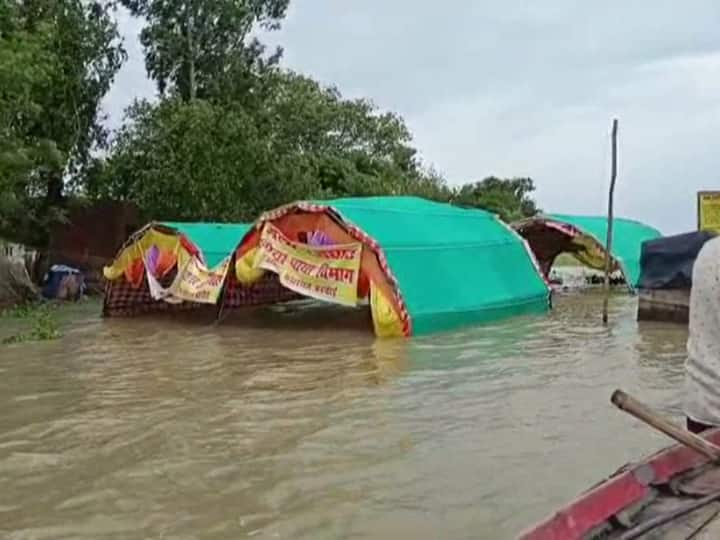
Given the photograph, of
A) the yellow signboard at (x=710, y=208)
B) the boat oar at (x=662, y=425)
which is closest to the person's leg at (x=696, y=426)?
the boat oar at (x=662, y=425)

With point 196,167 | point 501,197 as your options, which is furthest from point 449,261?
point 501,197

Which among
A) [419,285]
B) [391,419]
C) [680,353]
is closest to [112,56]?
[419,285]

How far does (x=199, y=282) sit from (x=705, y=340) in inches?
500

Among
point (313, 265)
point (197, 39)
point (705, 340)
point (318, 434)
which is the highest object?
point (197, 39)

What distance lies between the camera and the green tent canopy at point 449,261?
13672 mm

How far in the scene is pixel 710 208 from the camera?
1310 cm

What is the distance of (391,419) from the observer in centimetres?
751

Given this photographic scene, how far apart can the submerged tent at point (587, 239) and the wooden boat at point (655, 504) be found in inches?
693

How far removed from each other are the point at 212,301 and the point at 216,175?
6.63 meters

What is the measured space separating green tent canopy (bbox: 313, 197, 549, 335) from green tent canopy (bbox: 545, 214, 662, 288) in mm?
4487

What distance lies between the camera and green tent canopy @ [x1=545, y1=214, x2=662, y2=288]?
21344 mm

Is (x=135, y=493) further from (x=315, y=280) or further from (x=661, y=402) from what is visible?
(x=315, y=280)

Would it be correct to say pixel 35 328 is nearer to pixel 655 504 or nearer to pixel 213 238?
pixel 213 238

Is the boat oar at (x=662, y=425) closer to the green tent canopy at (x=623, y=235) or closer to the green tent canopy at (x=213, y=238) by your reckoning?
the green tent canopy at (x=213, y=238)
